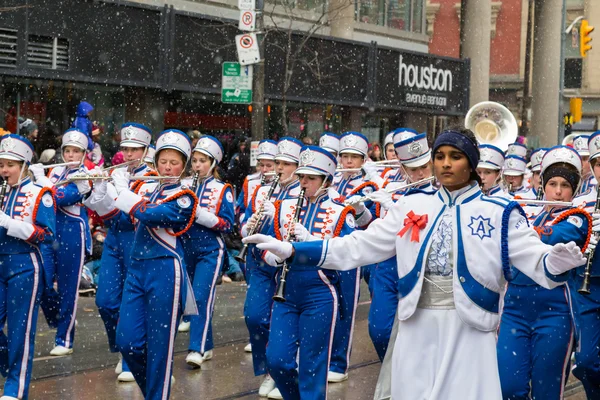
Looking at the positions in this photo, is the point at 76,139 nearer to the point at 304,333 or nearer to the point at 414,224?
the point at 304,333

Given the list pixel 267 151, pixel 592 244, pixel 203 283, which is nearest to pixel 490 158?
pixel 203 283

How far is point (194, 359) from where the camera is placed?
10.1 metres

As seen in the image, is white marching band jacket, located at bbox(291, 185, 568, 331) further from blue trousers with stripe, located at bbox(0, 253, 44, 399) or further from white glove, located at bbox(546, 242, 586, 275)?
blue trousers with stripe, located at bbox(0, 253, 44, 399)

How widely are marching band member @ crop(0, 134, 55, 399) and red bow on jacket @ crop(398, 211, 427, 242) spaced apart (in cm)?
360

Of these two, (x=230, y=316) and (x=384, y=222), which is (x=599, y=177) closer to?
(x=384, y=222)

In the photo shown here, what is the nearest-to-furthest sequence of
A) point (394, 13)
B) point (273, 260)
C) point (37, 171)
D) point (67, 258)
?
1. point (273, 260)
2. point (37, 171)
3. point (67, 258)
4. point (394, 13)

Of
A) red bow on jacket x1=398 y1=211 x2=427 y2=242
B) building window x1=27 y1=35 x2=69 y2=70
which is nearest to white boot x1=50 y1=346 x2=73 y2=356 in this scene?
red bow on jacket x1=398 y1=211 x2=427 y2=242

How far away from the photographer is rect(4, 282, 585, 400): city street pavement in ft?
29.9

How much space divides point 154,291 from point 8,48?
10.0m

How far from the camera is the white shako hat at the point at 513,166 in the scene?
11.8 metres

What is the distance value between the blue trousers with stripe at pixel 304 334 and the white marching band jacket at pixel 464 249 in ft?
6.39

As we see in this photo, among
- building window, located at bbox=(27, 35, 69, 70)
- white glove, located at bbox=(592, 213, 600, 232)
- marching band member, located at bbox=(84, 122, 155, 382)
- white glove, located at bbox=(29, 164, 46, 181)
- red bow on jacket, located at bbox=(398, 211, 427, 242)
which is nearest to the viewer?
red bow on jacket, located at bbox=(398, 211, 427, 242)

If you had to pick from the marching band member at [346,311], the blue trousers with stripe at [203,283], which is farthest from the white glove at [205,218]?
the marching band member at [346,311]

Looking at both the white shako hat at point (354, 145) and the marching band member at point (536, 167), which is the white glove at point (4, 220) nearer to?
the white shako hat at point (354, 145)
